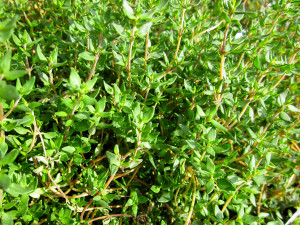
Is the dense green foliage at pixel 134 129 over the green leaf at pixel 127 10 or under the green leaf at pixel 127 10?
under

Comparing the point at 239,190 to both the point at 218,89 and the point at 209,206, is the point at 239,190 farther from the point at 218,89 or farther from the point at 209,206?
the point at 218,89

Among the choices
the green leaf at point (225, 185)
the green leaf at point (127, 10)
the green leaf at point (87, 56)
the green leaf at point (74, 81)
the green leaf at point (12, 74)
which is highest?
the green leaf at point (127, 10)

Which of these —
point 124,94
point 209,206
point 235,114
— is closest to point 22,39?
point 124,94

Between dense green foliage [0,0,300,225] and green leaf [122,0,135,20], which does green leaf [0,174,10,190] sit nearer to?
dense green foliage [0,0,300,225]

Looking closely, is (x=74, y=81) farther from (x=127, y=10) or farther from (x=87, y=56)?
(x=127, y=10)

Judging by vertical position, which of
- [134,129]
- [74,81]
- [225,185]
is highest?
[74,81]

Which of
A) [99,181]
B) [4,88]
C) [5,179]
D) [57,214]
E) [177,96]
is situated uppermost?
[4,88]

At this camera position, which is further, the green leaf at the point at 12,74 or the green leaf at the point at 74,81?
the green leaf at the point at 74,81

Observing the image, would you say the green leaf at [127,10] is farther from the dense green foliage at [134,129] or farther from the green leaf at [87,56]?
the green leaf at [87,56]

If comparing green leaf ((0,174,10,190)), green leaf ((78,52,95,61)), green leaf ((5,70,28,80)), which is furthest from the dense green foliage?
green leaf ((5,70,28,80))

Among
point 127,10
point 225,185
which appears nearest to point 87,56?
point 127,10

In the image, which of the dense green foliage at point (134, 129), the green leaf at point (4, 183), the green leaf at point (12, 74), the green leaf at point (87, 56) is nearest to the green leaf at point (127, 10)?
the dense green foliage at point (134, 129)
